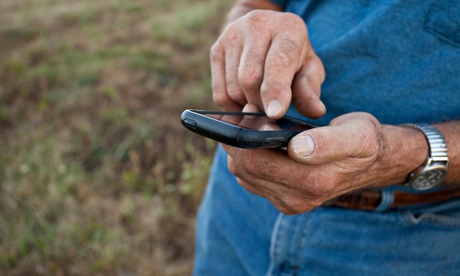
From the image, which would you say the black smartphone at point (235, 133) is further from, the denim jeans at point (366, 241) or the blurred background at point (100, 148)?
the blurred background at point (100, 148)

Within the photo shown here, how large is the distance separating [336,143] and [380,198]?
1.34ft

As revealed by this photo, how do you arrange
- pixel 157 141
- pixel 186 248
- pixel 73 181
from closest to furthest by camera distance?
pixel 186 248 → pixel 73 181 → pixel 157 141

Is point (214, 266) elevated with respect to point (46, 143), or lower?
elevated

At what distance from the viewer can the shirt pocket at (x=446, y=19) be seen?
3.12ft

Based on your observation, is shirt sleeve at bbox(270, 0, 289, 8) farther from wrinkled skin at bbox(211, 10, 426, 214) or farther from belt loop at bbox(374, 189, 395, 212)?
belt loop at bbox(374, 189, 395, 212)

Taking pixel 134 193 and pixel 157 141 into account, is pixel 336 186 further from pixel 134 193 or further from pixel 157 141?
pixel 157 141

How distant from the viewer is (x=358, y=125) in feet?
2.63

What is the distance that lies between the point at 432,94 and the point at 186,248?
192cm

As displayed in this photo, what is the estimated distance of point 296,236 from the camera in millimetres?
1119

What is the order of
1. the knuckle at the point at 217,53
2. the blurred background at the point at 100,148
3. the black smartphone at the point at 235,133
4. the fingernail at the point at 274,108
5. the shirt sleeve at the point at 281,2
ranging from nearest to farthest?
the black smartphone at the point at 235,133, the fingernail at the point at 274,108, the knuckle at the point at 217,53, the shirt sleeve at the point at 281,2, the blurred background at the point at 100,148

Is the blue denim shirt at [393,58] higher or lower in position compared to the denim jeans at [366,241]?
higher

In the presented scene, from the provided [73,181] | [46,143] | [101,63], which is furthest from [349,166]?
[101,63]

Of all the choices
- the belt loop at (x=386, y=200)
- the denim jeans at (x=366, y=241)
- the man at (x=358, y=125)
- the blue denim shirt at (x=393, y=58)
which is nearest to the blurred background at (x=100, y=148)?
the denim jeans at (x=366, y=241)

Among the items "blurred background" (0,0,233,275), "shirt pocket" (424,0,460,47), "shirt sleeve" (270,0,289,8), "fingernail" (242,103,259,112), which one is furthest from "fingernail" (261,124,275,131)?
"blurred background" (0,0,233,275)
